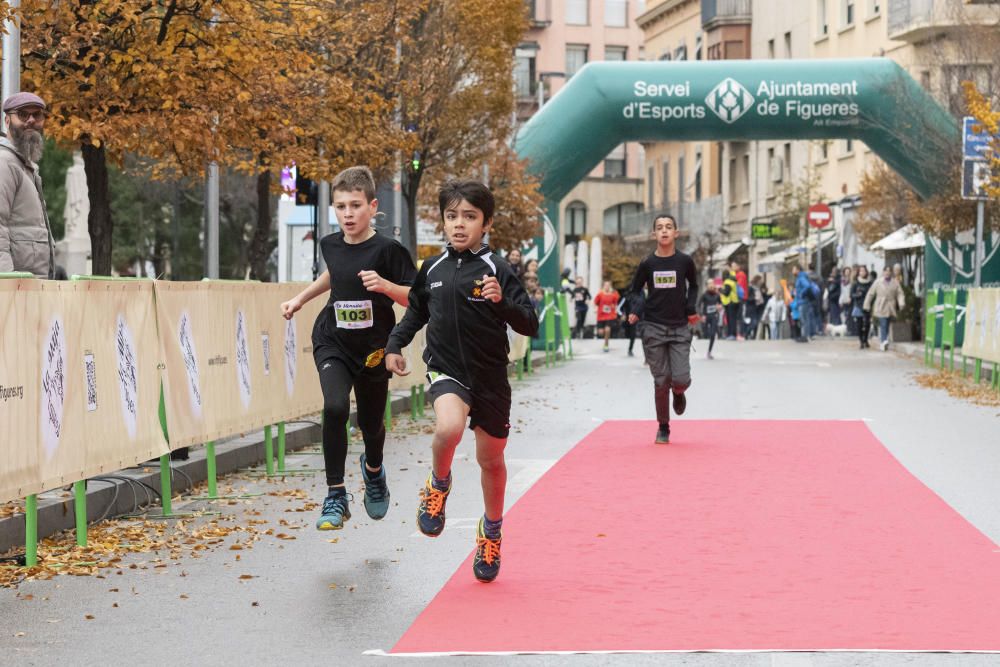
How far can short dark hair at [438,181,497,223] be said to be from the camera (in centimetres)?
767

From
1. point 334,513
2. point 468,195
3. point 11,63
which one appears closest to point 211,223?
point 11,63

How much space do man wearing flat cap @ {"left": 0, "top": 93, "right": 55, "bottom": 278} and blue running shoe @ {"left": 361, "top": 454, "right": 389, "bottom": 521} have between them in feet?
8.34

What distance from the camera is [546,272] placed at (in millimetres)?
34125

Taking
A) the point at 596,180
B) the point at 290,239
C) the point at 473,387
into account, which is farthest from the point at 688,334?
the point at 596,180

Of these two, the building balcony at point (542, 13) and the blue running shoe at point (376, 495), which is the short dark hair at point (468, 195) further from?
the building balcony at point (542, 13)

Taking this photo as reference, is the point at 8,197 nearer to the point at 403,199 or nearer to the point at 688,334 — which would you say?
the point at 688,334

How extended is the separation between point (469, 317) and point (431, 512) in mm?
852

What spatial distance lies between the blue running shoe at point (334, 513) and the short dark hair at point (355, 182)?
58.0 inches

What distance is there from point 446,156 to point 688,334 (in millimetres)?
15602

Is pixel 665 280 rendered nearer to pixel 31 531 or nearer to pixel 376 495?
pixel 376 495

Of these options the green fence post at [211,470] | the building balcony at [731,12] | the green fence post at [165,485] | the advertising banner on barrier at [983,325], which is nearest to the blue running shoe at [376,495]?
the green fence post at [165,485]

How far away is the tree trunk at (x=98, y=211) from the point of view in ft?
51.9

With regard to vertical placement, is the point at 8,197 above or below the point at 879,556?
above

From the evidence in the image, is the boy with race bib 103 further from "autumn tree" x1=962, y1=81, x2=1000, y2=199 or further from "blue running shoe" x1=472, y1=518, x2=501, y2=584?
"autumn tree" x1=962, y1=81, x2=1000, y2=199
